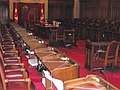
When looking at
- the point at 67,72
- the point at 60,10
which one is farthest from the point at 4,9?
the point at 67,72

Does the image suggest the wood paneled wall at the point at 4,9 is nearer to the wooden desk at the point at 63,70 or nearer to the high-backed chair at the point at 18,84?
the wooden desk at the point at 63,70

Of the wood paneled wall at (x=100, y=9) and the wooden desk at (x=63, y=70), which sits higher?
the wood paneled wall at (x=100, y=9)

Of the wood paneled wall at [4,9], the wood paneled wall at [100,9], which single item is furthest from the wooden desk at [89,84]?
the wood paneled wall at [4,9]

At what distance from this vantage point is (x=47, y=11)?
55.2ft

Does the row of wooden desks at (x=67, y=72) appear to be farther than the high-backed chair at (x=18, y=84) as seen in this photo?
No

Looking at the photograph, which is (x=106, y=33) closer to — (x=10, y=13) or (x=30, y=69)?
(x=30, y=69)

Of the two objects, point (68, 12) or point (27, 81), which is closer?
point (27, 81)

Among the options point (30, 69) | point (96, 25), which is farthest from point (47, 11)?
point (30, 69)

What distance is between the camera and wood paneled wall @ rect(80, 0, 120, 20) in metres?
11.9

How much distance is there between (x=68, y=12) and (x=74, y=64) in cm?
1375

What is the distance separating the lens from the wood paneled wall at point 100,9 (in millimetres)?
11875

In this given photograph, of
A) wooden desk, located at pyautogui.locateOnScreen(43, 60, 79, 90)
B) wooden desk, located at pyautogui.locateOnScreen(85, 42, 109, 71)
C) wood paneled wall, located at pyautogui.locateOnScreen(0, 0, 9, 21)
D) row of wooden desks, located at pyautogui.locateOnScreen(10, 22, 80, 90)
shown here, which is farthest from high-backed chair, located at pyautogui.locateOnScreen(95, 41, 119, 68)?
wood paneled wall, located at pyautogui.locateOnScreen(0, 0, 9, 21)

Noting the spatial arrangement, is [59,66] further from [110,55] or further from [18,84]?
[110,55]

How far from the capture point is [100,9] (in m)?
13.3
